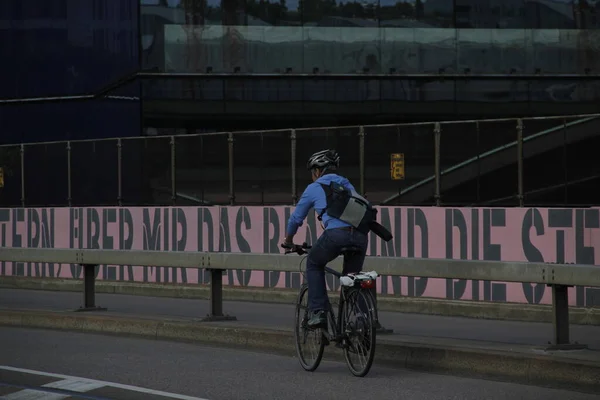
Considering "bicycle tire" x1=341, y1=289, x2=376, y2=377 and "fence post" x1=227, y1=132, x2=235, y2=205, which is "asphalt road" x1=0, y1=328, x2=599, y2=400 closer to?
"bicycle tire" x1=341, y1=289, x2=376, y2=377

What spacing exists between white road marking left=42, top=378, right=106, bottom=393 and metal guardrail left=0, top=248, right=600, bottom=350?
12.4 feet

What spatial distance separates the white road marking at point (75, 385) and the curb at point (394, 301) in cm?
632

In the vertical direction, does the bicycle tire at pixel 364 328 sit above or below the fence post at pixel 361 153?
below

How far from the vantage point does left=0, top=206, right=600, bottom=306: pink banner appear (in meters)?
16.6

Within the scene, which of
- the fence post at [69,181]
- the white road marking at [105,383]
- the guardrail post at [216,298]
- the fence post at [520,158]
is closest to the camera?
the white road marking at [105,383]

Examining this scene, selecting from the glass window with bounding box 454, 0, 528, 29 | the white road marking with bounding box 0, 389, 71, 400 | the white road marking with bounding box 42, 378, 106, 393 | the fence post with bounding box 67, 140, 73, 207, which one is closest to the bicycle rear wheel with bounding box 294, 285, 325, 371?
the white road marking with bounding box 42, 378, 106, 393

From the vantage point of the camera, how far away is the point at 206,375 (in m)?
11.9

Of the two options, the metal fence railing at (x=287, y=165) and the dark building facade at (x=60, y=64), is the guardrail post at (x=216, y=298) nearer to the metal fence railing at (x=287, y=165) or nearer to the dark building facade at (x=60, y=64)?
the metal fence railing at (x=287, y=165)

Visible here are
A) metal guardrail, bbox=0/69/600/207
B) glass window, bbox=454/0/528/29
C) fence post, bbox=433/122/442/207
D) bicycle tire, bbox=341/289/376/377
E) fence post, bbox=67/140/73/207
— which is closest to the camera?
bicycle tire, bbox=341/289/376/377

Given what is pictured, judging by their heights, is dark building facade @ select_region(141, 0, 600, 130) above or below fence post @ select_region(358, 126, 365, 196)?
above

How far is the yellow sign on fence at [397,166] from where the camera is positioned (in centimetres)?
1909

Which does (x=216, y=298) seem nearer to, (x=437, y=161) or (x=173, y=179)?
(x=437, y=161)

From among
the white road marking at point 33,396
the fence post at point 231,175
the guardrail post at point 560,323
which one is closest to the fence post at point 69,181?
the fence post at point 231,175

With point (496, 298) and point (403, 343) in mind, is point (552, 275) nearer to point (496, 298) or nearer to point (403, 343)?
point (403, 343)
